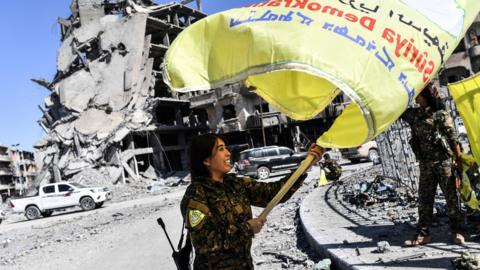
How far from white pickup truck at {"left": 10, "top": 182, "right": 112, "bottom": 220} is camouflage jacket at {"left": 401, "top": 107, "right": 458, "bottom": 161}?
20281 mm

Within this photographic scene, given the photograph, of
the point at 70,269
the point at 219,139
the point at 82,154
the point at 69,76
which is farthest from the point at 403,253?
the point at 69,76

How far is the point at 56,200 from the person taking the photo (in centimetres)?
2270

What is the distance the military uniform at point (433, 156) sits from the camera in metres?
4.75

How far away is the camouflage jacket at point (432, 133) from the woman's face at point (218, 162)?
3.00m

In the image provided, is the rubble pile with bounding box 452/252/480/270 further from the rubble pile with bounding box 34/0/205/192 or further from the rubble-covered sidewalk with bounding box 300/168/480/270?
the rubble pile with bounding box 34/0/205/192

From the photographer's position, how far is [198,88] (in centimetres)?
279

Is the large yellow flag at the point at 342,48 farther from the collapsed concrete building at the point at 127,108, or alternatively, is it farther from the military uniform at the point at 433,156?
the collapsed concrete building at the point at 127,108

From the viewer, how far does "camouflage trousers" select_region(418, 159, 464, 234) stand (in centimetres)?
477

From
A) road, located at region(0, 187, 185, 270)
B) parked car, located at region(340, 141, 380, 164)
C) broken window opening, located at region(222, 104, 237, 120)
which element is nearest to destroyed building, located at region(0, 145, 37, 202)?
broken window opening, located at region(222, 104, 237, 120)

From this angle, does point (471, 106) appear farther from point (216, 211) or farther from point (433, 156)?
point (216, 211)

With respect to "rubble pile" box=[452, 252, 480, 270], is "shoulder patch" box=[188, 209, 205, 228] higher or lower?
higher

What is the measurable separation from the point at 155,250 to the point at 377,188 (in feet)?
15.7

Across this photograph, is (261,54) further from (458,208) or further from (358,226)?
(358,226)

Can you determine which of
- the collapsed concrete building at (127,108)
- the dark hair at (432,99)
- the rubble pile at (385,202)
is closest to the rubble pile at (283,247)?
the rubble pile at (385,202)
